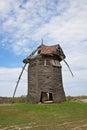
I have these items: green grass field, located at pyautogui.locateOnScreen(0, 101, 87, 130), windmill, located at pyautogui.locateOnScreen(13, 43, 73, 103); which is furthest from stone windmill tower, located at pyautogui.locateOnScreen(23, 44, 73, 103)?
green grass field, located at pyautogui.locateOnScreen(0, 101, 87, 130)

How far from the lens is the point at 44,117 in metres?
34.7

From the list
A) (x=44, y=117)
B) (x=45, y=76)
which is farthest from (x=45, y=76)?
(x=44, y=117)

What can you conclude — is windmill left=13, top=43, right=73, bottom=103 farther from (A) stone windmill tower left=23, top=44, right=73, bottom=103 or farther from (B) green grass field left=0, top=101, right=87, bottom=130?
(B) green grass field left=0, top=101, right=87, bottom=130

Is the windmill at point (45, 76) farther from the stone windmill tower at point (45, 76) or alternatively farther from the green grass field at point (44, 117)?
the green grass field at point (44, 117)

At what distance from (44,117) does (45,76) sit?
12459mm

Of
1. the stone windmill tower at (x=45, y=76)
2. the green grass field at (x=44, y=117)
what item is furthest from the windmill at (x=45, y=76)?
the green grass field at (x=44, y=117)

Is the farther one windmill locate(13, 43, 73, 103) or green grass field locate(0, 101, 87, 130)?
windmill locate(13, 43, 73, 103)

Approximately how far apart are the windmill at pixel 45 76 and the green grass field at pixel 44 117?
4.39 m

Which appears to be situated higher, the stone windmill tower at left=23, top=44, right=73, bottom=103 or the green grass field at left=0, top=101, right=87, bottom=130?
the stone windmill tower at left=23, top=44, right=73, bottom=103

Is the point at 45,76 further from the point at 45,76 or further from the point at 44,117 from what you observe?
the point at 44,117

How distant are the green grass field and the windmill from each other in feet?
14.4

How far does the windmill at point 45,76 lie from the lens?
4628cm

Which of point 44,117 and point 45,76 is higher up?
point 45,76

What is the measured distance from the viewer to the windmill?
46281mm
